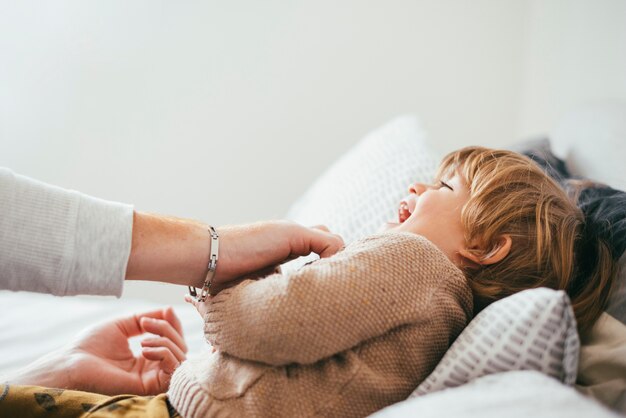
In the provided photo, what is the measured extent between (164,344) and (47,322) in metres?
0.40

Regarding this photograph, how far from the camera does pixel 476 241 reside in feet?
2.81

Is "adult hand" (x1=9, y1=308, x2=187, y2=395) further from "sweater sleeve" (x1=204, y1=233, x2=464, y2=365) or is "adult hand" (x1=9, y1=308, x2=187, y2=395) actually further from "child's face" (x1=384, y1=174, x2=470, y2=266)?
"child's face" (x1=384, y1=174, x2=470, y2=266)

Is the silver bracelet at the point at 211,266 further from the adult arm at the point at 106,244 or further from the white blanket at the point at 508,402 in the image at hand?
the white blanket at the point at 508,402

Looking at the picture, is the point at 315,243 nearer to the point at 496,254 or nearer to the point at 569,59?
the point at 496,254

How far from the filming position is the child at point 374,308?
0.69 metres

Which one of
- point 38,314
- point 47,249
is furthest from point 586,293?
point 38,314

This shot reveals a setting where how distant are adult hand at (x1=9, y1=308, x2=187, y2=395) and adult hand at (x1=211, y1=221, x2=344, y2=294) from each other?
213mm

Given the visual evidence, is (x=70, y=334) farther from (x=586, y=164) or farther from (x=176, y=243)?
(x=586, y=164)


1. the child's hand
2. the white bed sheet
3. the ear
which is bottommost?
the white bed sheet

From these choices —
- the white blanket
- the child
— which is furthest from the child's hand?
the white blanket

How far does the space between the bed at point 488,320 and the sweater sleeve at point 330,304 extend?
9 centimetres

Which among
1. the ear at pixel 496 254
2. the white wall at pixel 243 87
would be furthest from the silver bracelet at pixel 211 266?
the white wall at pixel 243 87

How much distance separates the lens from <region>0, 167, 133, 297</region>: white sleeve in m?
0.73

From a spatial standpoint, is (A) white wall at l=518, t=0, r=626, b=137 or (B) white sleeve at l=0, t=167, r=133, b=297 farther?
(A) white wall at l=518, t=0, r=626, b=137
